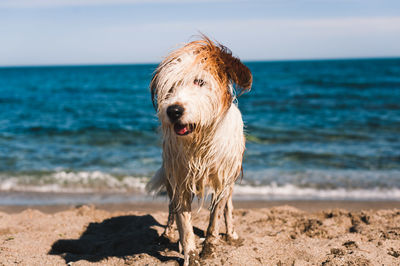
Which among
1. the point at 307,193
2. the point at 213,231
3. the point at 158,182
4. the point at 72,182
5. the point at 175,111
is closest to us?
the point at 175,111

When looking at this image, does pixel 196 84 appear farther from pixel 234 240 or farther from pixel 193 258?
pixel 234 240

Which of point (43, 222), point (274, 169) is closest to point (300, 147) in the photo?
point (274, 169)

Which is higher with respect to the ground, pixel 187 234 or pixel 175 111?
pixel 175 111

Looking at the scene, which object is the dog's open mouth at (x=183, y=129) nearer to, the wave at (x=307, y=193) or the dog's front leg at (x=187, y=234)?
the dog's front leg at (x=187, y=234)

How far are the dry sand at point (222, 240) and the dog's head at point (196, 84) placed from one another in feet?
4.72

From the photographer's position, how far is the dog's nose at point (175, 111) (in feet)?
8.68

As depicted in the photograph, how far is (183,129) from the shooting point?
2791mm

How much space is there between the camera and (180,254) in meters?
3.79

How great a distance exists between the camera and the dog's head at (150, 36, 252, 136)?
274cm

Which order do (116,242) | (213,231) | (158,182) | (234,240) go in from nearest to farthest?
(213,231) → (158,182) → (234,240) → (116,242)

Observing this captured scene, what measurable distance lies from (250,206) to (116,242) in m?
2.42

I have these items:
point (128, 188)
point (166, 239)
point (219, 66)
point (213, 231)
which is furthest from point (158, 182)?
point (128, 188)

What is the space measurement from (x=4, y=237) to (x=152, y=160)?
470 cm

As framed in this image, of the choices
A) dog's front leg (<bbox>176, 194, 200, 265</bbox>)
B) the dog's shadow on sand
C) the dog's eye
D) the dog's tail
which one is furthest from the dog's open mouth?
the dog's shadow on sand
